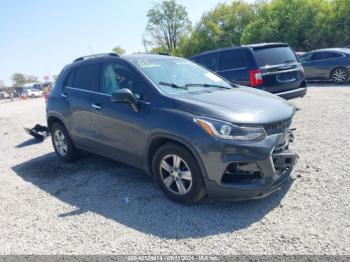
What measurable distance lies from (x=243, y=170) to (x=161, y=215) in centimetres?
109

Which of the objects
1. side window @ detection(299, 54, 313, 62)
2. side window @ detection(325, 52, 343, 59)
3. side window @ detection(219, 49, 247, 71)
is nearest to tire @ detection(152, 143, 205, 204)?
side window @ detection(219, 49, 247, 71)

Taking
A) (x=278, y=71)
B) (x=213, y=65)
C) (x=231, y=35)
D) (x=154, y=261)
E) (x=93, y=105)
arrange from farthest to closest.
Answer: (x=231, y=35) → (x=213, y=65) → (x=278, y=71) → (x=93, y=105) → (x=154, y=261)

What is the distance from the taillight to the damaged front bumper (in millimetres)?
4095

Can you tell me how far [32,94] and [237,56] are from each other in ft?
170

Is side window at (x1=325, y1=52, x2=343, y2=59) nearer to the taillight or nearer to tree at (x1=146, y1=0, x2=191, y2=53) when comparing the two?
the taillight

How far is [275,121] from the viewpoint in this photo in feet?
12.1

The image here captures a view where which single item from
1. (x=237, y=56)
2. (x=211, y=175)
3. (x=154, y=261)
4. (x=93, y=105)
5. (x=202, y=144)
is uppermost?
(x=237, y=56)

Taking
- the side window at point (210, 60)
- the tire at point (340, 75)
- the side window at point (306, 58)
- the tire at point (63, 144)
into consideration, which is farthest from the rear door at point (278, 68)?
the side window at point (306, 58)

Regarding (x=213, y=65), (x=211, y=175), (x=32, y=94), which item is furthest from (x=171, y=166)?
(x=32, y=94)

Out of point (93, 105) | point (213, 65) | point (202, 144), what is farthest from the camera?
point (213, 65)

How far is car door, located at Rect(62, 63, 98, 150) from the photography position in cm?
517

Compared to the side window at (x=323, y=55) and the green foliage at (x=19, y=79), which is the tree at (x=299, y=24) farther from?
the green foliage at (x=19, y=79)

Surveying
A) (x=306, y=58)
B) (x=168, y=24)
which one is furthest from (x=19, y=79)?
(x=306, y=58)

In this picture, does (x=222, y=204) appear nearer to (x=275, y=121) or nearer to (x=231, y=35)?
(x=275, y=121)
